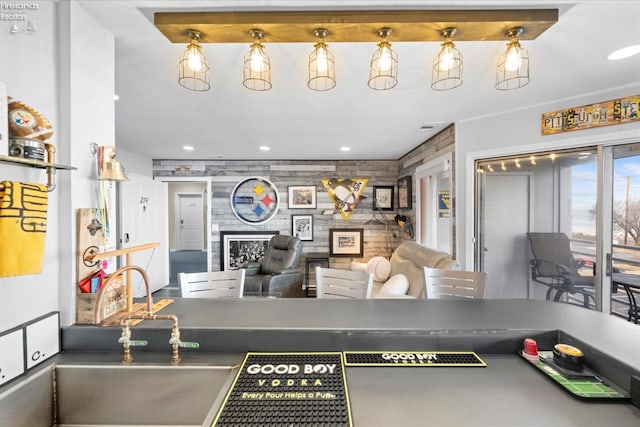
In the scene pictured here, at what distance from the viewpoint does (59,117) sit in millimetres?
1136

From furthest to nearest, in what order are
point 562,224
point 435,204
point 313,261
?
point 313,261 → point 435,204 → point 562,224

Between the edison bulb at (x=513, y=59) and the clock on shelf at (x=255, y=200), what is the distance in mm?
4147

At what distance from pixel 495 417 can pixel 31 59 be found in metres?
2.00

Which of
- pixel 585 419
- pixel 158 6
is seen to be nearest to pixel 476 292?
pixel 585 419

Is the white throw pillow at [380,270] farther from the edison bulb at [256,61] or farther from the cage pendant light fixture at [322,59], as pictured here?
the edison bulb at [256,61]

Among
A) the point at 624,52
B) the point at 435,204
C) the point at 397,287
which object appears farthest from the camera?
the point at 435,204

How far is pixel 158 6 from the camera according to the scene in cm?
127

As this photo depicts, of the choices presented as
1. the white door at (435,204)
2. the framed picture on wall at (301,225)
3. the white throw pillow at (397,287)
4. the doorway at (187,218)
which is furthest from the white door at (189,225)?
the white throw pillow at (397,287)

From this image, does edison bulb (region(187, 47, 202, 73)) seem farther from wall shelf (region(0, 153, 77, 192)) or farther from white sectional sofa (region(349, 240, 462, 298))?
white sectional sofa (region(349, 240, 462, 298))

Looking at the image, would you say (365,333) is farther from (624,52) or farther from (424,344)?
(624,52)

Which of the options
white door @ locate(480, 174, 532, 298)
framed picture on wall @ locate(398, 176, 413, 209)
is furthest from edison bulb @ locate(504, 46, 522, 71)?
framed picture on wall @ locate(398, 176, 413, 209)

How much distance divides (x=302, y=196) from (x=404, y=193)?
5.98ft

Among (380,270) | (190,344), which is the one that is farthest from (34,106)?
(380,270)

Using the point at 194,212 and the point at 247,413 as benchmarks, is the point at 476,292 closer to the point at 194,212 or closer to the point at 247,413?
the point at 247,413
